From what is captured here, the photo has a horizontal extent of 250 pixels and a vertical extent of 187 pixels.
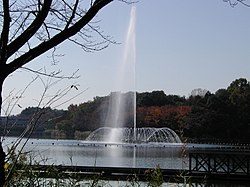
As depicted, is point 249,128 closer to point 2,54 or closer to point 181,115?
point 181,115

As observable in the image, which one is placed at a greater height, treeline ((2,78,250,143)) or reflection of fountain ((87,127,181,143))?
treeline ((2,78,250,143))

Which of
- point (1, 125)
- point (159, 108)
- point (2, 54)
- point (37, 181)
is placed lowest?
point (37, 181)

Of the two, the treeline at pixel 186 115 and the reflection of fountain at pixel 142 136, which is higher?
the treeline at pixel 186 115

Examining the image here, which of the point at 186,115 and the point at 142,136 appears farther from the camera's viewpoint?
the point at 186,115

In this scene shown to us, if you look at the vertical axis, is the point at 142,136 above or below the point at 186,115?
below

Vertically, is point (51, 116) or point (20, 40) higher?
point (20, 40)

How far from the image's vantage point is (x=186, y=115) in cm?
5853

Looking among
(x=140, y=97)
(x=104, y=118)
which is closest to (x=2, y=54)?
(x=104, y=118)

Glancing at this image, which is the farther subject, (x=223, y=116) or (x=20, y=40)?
(x=223, y=116)

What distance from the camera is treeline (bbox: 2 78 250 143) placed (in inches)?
2352

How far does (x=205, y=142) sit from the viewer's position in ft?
195

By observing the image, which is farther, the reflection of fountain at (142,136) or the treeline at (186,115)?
the treeline at (186,115)

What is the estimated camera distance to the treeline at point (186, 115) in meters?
59.8

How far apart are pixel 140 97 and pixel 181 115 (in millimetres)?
10802
